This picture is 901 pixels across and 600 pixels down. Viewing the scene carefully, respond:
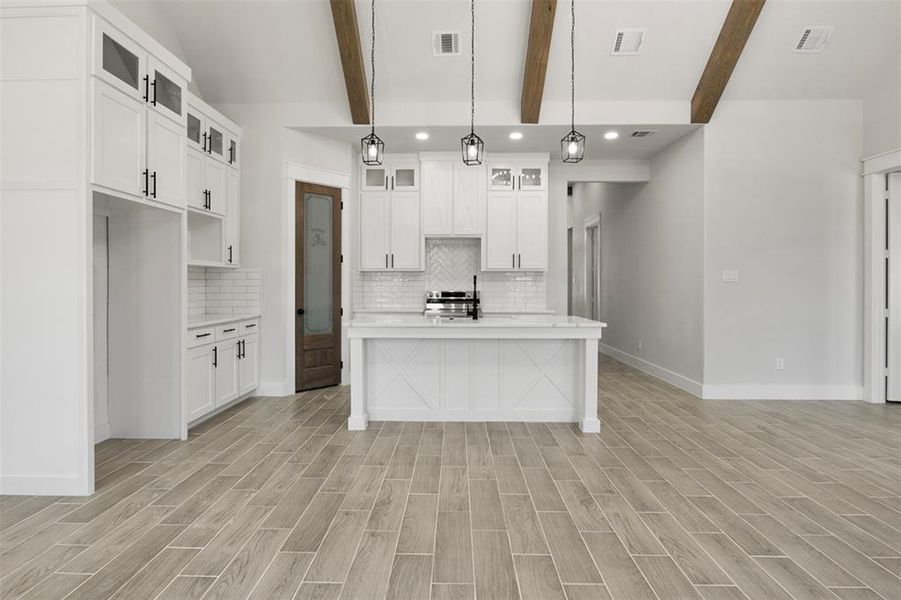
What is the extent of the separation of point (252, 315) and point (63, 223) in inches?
99.6

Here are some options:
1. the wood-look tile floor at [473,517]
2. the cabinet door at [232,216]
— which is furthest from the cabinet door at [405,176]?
the wood-look tile floor at [473,517]

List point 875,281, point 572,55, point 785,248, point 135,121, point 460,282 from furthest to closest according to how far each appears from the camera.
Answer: point 460,282 < point 785,248 < point 875,281 < point 572,55 < point 135,121

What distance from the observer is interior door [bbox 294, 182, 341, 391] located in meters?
5.66

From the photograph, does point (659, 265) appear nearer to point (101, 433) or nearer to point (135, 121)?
point (135, 121)

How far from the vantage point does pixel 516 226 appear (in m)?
6.54

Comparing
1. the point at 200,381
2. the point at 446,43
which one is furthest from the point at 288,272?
Result: the point at 446,43

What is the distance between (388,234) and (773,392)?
4.87 metres

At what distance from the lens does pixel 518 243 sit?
21.5ft

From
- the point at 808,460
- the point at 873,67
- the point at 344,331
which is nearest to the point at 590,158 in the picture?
the point at 873,67

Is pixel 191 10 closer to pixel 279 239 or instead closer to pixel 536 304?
pixel 279 239

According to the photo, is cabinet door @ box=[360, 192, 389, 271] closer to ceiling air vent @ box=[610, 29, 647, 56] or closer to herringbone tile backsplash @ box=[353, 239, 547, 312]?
herringbone tile backsplash @ box=[353, 239, 547, 312]

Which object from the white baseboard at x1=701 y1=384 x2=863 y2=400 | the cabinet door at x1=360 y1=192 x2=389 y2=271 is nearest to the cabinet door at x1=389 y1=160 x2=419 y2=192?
the cabinet door at x1=360 y1=192 x2=389 y2=271

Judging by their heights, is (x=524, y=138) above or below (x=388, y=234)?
above

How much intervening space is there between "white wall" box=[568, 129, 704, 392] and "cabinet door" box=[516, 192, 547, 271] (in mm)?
1565
